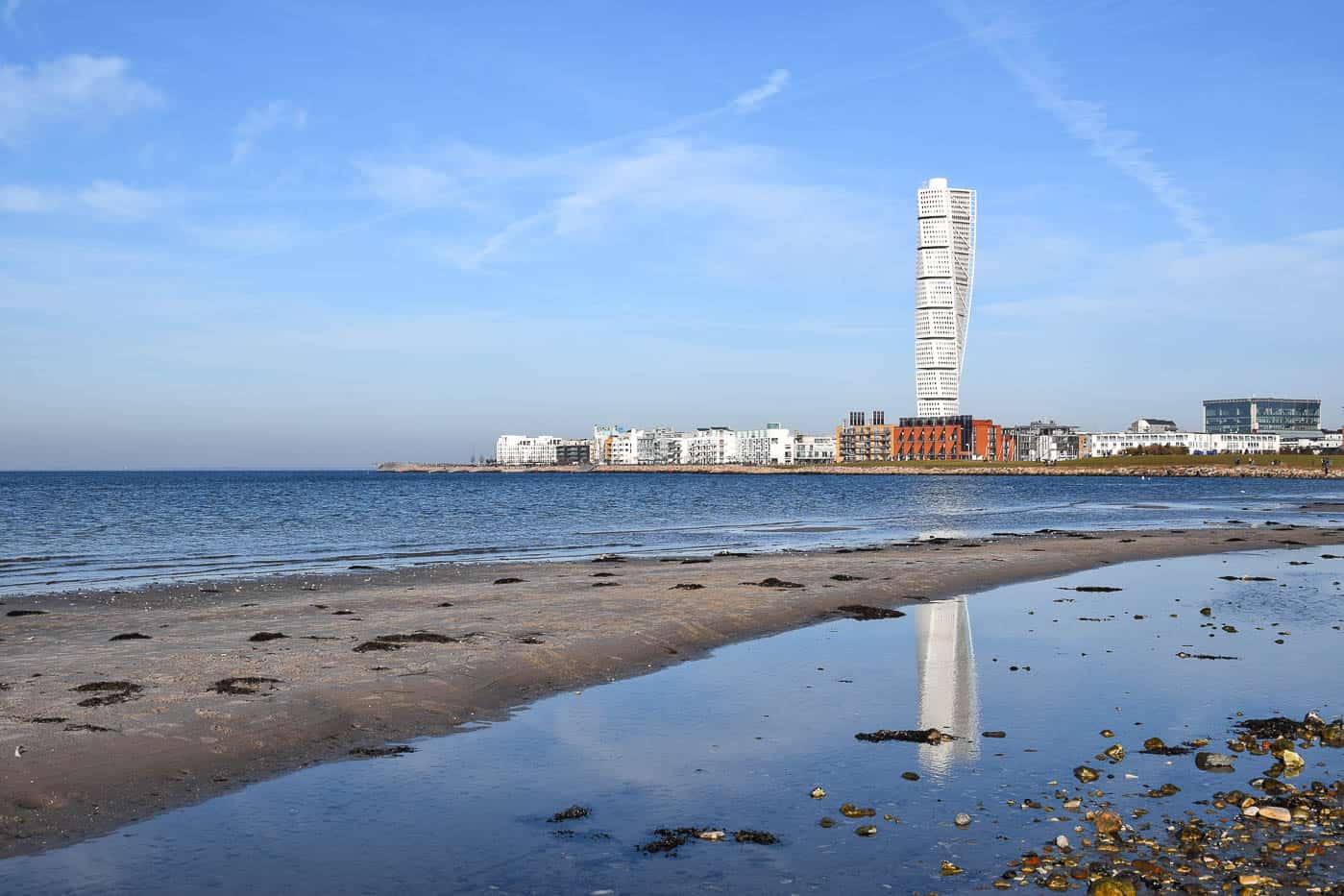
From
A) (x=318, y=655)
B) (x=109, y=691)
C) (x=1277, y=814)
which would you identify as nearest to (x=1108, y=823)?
(x=1277, y=814)

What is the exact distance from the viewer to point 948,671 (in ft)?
59.1

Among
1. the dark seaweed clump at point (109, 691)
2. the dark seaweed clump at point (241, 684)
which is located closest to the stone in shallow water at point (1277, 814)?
the dark seaweed clump at point (241, 684)

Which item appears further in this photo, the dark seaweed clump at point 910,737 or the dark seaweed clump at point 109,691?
the dark seaweed clump at point 109,691

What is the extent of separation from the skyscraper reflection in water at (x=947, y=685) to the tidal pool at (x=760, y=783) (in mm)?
75

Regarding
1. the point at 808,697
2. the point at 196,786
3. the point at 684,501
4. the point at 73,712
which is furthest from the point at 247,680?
the point at 684,501

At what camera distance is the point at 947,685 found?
55.2ft

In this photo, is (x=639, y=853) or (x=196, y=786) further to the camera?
(x=196, y=786)

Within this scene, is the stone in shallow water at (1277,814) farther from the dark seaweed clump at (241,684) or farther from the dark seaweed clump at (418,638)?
the dark seaweed clump at (418,638)

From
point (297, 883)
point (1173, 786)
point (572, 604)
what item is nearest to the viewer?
point (297, 883)

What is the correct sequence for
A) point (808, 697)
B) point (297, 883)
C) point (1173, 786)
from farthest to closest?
point (808, 697), point (1173, 786), point (297, 883)

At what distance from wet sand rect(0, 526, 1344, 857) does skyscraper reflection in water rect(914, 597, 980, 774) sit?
10.2 feet

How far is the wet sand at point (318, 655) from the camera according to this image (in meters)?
11.9

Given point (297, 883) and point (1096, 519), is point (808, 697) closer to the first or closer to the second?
point (297, 883)

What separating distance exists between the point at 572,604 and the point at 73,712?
13423 mm
